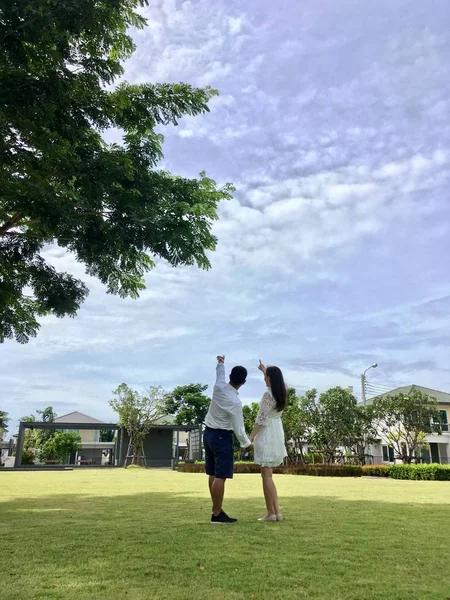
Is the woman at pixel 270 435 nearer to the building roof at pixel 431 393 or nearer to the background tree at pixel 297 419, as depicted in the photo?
the background tree at pixel 297 419

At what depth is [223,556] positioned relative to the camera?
140 inches

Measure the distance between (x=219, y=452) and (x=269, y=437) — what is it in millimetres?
568

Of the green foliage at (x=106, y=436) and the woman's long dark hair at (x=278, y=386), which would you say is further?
the green foliage at (x=106, y=436)

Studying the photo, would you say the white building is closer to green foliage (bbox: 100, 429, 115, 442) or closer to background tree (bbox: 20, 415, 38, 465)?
background tree (bbox: 20, 415, 38, 465)

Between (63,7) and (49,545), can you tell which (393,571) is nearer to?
(49,545)

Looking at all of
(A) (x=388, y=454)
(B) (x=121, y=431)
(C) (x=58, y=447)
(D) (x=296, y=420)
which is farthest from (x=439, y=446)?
(C) (x=58, y=447)

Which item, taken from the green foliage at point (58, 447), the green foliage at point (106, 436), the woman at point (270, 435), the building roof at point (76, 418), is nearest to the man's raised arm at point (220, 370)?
the woman at point (270, 435)

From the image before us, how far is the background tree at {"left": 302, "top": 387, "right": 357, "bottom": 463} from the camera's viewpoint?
25.0 m

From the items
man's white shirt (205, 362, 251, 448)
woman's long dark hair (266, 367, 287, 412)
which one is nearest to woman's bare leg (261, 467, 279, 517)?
man's white shirt (205, 362, 251, 448)

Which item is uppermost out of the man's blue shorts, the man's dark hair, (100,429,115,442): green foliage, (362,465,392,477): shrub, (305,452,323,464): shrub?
(100,429,115,442): green foliage

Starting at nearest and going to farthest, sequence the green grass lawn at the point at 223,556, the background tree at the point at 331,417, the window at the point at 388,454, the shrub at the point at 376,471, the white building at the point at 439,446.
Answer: the green grass lawn at the point at 223,556, the shrub at the point at 376,471, the background tree at the point at 331,417, the white building at the point at 439,446, the window at the point at 388,454

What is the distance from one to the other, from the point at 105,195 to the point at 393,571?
5.15 m

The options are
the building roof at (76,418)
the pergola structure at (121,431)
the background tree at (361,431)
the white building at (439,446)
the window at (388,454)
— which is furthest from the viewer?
the building roof at (76,418)

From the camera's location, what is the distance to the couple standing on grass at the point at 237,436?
4938mm
